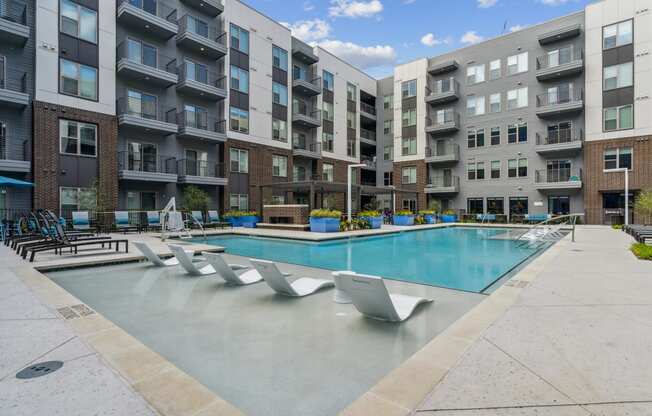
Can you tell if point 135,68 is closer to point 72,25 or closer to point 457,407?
point 72,25

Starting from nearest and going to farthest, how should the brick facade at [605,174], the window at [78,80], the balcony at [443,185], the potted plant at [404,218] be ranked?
the window at [78,80] < the brick facade at [605,174] < the potted plant at [404,218] < the balcony at [443,185]

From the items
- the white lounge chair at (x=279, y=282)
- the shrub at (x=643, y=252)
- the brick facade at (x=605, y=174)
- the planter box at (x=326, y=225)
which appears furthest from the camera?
the brick facade at (x=605, y=174)

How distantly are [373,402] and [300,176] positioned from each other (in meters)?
27.7

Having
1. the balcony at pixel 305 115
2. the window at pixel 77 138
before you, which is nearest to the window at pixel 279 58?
the balcony at pixel 305 115

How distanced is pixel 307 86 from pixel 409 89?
425 inches

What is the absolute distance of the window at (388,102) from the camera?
36438mm

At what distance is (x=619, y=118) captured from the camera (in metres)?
23.7

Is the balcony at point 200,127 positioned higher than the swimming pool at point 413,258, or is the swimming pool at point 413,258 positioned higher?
the balcony at point 200,127

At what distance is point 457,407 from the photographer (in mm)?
2199

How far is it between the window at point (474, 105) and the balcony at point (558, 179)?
7.23m

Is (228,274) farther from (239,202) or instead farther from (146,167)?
(239,202)

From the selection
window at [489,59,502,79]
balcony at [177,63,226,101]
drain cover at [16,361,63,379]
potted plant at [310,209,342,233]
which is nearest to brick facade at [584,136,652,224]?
window at [489,59,502,79]

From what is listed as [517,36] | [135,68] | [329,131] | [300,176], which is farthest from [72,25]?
[517,36]

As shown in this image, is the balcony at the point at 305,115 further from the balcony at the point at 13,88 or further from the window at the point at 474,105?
the balcony at the point at 13,88
